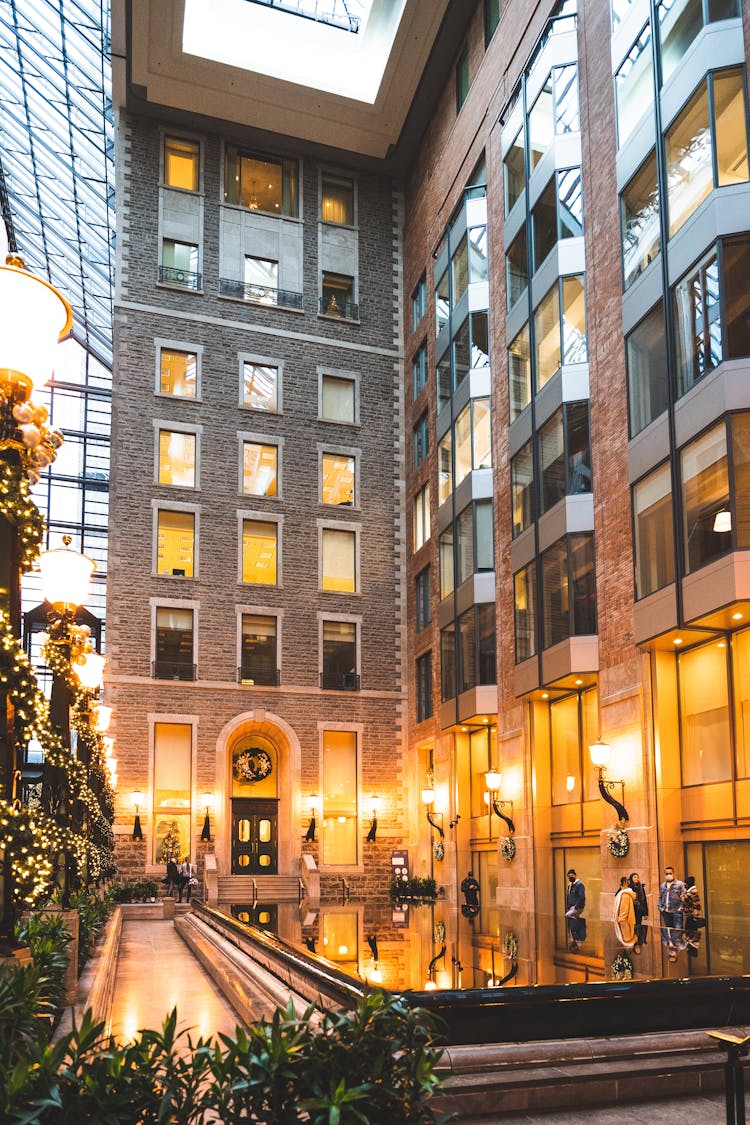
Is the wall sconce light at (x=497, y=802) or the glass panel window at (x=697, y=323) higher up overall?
the glass panel window at (x=697, y=323)

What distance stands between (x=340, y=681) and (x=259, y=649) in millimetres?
3220

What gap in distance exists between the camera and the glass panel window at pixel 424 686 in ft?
128

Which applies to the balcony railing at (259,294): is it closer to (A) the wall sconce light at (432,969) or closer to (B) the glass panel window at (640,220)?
(B) the glass panel window at (640,220)

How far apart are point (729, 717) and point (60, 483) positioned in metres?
47.4

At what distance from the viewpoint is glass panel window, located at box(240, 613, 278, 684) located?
3894 centimetres

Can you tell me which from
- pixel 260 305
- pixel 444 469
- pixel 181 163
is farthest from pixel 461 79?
pixel 444 469

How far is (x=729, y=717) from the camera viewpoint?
19719mm

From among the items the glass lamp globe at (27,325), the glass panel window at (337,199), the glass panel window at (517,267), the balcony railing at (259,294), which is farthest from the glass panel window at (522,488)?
the glass lamp globe at (27,325)

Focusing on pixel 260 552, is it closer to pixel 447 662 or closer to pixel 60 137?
pixel 447 662

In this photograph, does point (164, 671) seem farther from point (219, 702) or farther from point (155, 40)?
Answer: point (155, 40)

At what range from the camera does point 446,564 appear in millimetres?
36750

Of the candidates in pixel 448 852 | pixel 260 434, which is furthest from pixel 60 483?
pixel 448 852

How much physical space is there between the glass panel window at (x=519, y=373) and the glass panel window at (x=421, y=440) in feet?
32.0

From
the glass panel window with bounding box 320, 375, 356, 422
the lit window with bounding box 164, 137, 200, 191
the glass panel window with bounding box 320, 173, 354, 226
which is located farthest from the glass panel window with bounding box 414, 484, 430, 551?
the lit window with bounding box 164, 137, 200, 191
